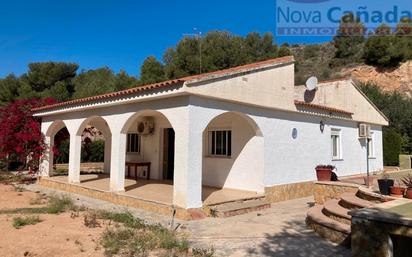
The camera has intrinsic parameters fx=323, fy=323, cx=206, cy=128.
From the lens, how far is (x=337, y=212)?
8039mm

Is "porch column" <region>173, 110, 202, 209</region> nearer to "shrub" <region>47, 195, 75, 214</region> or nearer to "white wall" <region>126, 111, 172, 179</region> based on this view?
"shrub" <region>47, 195, 75, 214</region>

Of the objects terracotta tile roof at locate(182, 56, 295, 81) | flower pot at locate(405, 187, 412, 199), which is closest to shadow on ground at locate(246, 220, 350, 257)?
flower pot at locate(405, 187, 412, 199)

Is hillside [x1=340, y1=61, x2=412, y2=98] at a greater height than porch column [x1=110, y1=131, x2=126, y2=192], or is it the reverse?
hillside [x1=340, y1=61, x2=412, y2=98]

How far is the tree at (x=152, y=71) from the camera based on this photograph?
120 ft

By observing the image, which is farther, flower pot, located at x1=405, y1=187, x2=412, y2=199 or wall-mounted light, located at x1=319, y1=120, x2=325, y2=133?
wall-mounted light, located at x1=319, y1=120, x2=325, y2=133

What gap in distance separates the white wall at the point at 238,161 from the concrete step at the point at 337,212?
3.59 meters

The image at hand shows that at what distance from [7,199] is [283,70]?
1196 centimetres

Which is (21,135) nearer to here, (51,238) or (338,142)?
(51,238)

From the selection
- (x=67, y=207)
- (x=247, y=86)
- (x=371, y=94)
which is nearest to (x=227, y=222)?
(x=247, y=86)

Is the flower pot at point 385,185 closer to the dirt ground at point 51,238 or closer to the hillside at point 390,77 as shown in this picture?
the dirt ground at point 51,238

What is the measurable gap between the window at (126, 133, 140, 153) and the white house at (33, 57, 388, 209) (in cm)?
6

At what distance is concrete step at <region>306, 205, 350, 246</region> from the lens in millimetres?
7117

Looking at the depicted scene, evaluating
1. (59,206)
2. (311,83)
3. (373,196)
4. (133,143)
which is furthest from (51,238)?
(311,83)

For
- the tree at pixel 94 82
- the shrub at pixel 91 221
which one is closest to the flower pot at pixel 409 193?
the shrub at pixel 91 221
